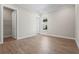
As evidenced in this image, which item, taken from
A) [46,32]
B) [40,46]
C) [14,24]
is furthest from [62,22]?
[14,24]

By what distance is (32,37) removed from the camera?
1.95 meters

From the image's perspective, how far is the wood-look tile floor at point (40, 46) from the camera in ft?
5.62

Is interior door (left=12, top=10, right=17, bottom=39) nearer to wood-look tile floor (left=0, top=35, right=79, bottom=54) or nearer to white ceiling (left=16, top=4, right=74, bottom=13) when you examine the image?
wood-look tile floor (left=0, top=35, right=79, bottom=54)

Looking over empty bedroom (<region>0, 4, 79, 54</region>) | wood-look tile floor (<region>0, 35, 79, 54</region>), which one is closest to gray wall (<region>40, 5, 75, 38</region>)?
empty bedroom (<region>0, 4, 79, 54</region>)

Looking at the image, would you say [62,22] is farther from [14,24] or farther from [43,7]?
[14,24]

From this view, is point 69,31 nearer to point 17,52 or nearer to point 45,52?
point 45,52

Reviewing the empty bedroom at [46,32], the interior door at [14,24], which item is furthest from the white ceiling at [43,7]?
the interior door at [14,24]

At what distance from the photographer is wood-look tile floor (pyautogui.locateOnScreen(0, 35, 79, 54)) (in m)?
1.71

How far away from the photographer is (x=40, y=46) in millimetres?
1811

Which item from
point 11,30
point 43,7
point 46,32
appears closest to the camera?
point 43,7

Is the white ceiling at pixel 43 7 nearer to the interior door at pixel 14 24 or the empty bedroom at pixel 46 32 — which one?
the empty bedroom at pixel 46 32
